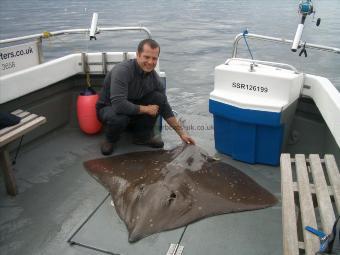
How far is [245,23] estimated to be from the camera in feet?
76.8

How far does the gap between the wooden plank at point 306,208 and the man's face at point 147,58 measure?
193 centimetres

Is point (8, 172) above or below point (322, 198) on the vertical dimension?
below

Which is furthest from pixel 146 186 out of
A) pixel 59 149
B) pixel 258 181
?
pixel 59 149

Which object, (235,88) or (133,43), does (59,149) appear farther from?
(133,43)

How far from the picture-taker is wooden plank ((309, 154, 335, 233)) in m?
2.17

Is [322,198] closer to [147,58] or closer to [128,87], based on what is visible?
[147,58]

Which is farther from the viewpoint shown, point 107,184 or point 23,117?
point 23,117

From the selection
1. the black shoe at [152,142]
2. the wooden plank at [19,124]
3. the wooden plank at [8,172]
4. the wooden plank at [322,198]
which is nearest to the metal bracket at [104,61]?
the black shoe at [152,142]

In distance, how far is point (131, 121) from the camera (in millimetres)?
4586

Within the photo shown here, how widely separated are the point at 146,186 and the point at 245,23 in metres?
22.4

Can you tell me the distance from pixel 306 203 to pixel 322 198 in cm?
13

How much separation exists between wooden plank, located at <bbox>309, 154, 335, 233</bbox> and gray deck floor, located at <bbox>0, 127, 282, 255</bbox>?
2.08 feet

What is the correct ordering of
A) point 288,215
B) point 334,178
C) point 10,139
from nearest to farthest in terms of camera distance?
1. point 288,215
2. point 334,178
3. point 10,139

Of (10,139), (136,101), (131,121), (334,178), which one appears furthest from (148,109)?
(334,178)
